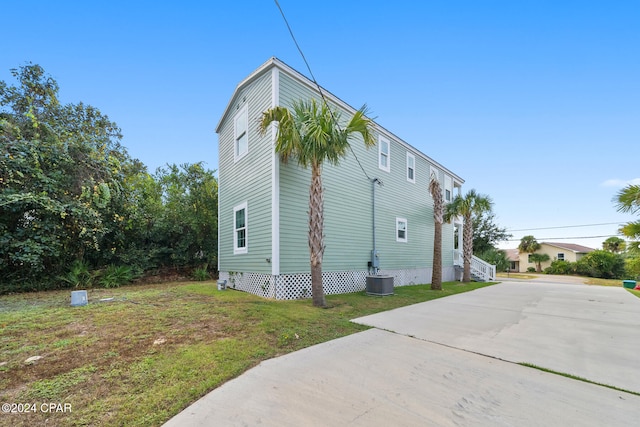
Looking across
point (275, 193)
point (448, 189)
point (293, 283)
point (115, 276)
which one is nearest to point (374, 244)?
point (293, 283)

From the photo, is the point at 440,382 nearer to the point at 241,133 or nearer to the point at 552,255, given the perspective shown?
the point at 241,133

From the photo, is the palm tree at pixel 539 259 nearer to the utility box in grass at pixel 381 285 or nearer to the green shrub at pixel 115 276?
the utility box in grass at pixel 381 285

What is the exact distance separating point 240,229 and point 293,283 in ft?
10.3

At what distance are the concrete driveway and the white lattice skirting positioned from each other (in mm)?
3459

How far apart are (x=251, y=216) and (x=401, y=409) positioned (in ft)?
24.7

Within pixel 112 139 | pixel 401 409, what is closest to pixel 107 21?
pixel 112 139

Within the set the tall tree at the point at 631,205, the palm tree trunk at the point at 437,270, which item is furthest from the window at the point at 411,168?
the tall tree at the point at 631,205

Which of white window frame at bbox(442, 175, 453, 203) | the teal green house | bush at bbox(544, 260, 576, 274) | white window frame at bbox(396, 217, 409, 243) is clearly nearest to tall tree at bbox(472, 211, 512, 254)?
bush at bbox(544, 260, 576, 274)

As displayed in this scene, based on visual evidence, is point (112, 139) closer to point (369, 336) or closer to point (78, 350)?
point (78, 350)

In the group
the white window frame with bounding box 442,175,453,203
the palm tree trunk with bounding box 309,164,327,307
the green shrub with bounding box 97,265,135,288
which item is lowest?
the green shrub with bounding box 97,265,135,288

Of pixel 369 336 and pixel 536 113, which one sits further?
pixel 536 113

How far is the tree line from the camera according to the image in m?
8.69

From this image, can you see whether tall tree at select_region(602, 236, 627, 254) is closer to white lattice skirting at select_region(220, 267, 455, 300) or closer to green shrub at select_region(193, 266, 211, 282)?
white lattice skirting at select_region(220, 267, 455, 300)

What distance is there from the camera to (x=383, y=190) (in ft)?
38.3
